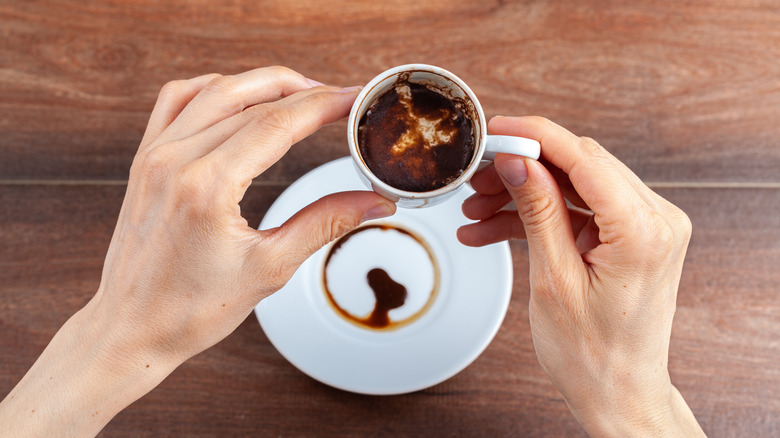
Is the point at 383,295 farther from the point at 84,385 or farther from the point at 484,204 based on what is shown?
the point at 84,385

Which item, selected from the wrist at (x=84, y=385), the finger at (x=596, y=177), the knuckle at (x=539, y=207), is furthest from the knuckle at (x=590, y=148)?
the wrist at (x=84, y=385)

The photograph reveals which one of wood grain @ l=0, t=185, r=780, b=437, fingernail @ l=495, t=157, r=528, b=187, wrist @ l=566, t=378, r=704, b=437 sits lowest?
wood grain @ l=0, t=185, r=780, b=437

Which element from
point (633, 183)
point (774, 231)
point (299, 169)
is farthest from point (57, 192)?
point (774, 231)

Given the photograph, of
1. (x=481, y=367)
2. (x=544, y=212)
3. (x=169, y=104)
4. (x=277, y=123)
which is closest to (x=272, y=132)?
(x=277, y=123)

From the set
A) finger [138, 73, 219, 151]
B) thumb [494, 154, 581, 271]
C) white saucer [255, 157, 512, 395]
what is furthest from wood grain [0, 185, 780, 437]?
thumb [494, 154, 581, 271]

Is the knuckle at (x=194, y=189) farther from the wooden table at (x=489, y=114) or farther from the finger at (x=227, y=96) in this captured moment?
the wooden table at (x=489, y=114)

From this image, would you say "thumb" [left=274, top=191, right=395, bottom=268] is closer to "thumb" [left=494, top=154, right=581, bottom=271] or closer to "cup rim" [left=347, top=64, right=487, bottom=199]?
"cup rim" [left=347, top=64, right=487, bottom=199]
